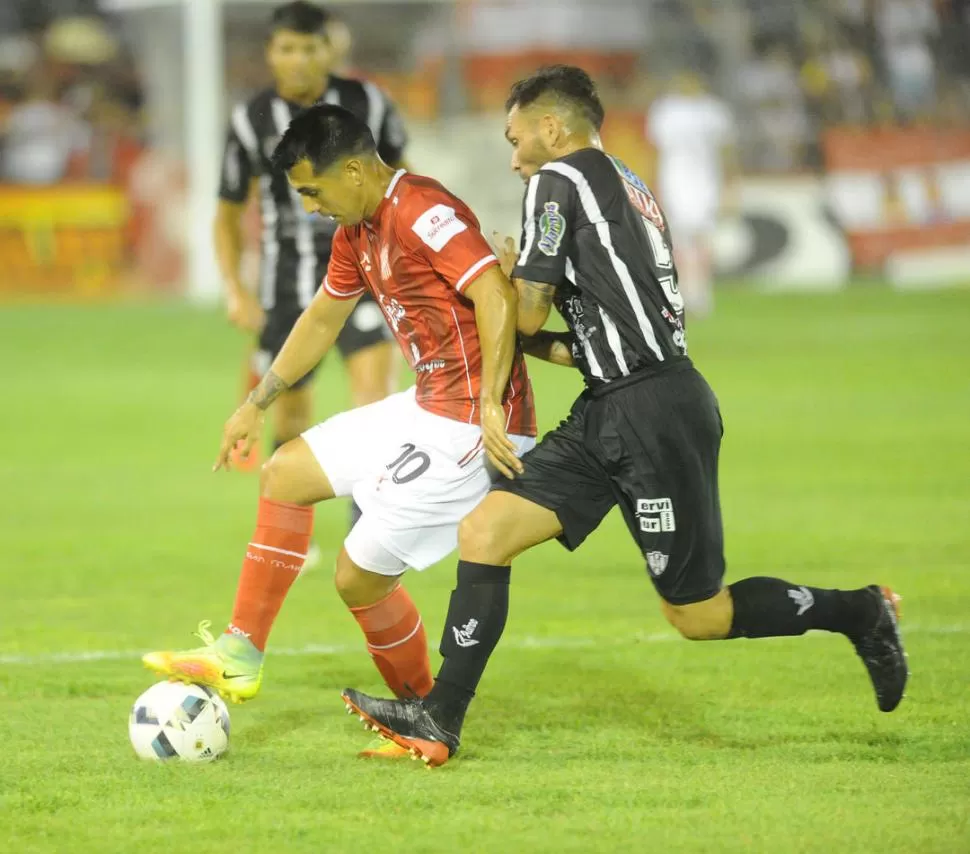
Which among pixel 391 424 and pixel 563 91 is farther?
pixel 391 424

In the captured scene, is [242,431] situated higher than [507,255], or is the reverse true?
[507,255]

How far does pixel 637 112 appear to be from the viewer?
80.2 ft

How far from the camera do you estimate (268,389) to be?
5.39 meters

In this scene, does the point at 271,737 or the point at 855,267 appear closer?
the point at 271,737

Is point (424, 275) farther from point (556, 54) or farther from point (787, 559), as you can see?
point (556, 54)

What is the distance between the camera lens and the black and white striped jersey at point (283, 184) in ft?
25.1

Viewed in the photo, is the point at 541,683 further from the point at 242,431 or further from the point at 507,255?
the point at 507,255

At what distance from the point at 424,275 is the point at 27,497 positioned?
5.41 meters

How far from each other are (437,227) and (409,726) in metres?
1.45

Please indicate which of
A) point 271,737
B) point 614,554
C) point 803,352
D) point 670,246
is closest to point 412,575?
point 614,554

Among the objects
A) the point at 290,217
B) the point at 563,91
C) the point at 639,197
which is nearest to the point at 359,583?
the point at 639,197

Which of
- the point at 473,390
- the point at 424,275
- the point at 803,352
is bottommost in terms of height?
the point at 803,352

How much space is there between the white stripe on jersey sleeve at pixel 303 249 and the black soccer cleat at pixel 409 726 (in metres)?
3.09

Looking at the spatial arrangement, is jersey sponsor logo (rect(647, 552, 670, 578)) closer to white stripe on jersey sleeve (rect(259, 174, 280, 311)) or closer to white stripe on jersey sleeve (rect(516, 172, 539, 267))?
white stripe on jersey sleeve (rect(516, 172, 539, 267))
